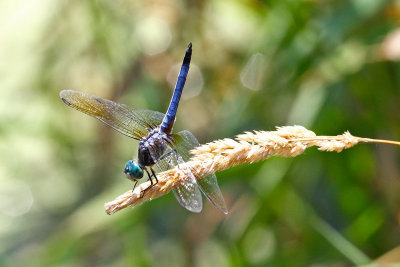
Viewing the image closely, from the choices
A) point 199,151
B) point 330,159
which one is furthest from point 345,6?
point 199,151

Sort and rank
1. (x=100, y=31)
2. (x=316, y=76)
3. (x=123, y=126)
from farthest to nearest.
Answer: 1. (x=100, y=31)
2. (x=316, y=76)
3. (x=123, y=126)

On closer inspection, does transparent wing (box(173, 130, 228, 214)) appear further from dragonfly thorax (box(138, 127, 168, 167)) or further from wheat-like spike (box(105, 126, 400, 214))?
wheat-like spike (box(105, 126, 400, 214))

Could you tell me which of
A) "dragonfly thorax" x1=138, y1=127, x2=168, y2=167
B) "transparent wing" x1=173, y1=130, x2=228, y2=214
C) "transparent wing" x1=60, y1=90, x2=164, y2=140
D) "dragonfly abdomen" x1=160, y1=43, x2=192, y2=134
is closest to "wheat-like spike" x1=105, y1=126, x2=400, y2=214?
"transparent wing" x1=173, y1=130, x2=228, y2=214

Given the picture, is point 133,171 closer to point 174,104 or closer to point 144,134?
point 144,134

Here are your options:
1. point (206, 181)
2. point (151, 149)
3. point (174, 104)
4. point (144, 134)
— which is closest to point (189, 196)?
point (206, 181)

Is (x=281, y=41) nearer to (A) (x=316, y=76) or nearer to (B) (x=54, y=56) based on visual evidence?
(A) (x=316, y=76)
